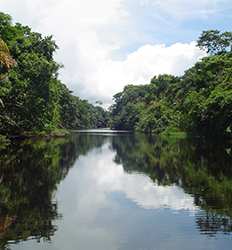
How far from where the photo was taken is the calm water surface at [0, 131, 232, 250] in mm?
16516

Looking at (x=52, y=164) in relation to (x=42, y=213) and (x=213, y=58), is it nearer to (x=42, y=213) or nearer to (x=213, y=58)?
(x=42, y=213)

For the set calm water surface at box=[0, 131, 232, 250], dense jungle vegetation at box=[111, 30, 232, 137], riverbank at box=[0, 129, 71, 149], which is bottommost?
calm water surface at box=[0, 131, 232, 250]

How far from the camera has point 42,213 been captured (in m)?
20.8

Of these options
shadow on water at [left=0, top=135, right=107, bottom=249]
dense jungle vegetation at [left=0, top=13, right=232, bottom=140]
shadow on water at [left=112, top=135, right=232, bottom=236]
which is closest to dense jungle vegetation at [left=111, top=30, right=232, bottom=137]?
dense jungle vegetation at [left=0, top=13, right=232, bottom=140]

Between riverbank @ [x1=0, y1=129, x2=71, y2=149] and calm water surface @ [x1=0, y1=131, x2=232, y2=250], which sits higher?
riverbank @ [x1=0, y1=129, x2=71, y2=149]

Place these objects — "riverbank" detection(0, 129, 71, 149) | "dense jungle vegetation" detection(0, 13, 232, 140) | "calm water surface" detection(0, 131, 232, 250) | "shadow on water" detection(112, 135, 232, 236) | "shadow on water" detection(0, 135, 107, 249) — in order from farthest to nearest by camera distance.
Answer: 1. "dense jungle vegetation" detection(0, 13, 232, 140)
2. "riverbank" detection(0, 129, 71, 149)
3. "shadow on water" detection(112, 135, 232, 236)
4. "shadow on water" detection(0, 135, 107, 249)
5. "calm water surface" detection(0, 131, 232, 250)

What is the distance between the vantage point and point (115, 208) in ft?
74.5

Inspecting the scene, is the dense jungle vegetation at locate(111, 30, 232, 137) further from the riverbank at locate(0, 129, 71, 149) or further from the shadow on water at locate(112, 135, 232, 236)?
the riverbank at locate(0, 129, 71, 149)

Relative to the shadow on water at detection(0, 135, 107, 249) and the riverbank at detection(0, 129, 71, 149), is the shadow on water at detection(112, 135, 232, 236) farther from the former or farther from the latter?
the riverbank at detection(0, 129, 71, 149)

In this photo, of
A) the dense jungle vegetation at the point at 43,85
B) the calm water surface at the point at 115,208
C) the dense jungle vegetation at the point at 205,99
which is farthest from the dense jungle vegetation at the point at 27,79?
the calm water surface at the point at 115,208

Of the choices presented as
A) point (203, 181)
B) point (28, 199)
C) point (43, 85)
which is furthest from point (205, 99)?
point (28, 199)

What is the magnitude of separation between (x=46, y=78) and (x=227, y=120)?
24.7 meters

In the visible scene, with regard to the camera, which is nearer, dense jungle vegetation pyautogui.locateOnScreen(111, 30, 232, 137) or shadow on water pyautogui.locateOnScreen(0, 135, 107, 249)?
shadow on water pyautogui.locateOnScreen(0, 135, 107, 249)

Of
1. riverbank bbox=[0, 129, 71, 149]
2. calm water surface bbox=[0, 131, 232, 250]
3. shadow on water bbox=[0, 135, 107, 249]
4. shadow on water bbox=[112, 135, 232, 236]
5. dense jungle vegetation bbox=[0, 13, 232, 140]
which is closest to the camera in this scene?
calm water surface bbox=[0, 131, 232, 250]
